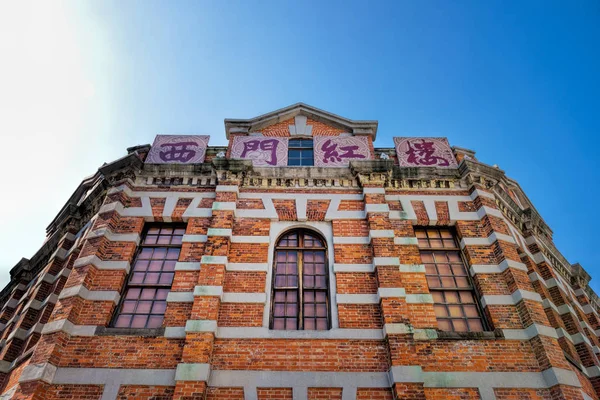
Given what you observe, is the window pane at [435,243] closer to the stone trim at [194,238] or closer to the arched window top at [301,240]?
the arched window top at [301,240]

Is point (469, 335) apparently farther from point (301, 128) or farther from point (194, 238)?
point (301, 128)

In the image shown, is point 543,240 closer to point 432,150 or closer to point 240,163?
point 432,150

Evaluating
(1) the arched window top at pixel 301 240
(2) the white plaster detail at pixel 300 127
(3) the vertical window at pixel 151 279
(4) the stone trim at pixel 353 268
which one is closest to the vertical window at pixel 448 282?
(4) the stone trim at pixel 353 268

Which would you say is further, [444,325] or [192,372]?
[444,325]

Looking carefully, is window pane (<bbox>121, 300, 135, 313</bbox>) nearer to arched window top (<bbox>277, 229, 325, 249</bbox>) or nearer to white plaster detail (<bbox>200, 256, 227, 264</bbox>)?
white plaster detail (<bbox>200, 256, 227, 264</bbox>)

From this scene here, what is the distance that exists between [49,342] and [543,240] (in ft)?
48.4

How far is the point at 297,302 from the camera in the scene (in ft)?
31.8

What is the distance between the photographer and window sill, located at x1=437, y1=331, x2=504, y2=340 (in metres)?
8.93

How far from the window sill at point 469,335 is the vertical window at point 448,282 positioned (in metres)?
0.38

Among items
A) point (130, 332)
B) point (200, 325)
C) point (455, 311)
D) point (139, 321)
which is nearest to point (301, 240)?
point (200, 325)

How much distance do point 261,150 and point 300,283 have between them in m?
4.92

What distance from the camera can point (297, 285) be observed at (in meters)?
9.99

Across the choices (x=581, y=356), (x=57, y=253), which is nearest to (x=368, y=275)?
(x=581, y=356)

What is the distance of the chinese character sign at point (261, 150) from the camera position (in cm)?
1262
